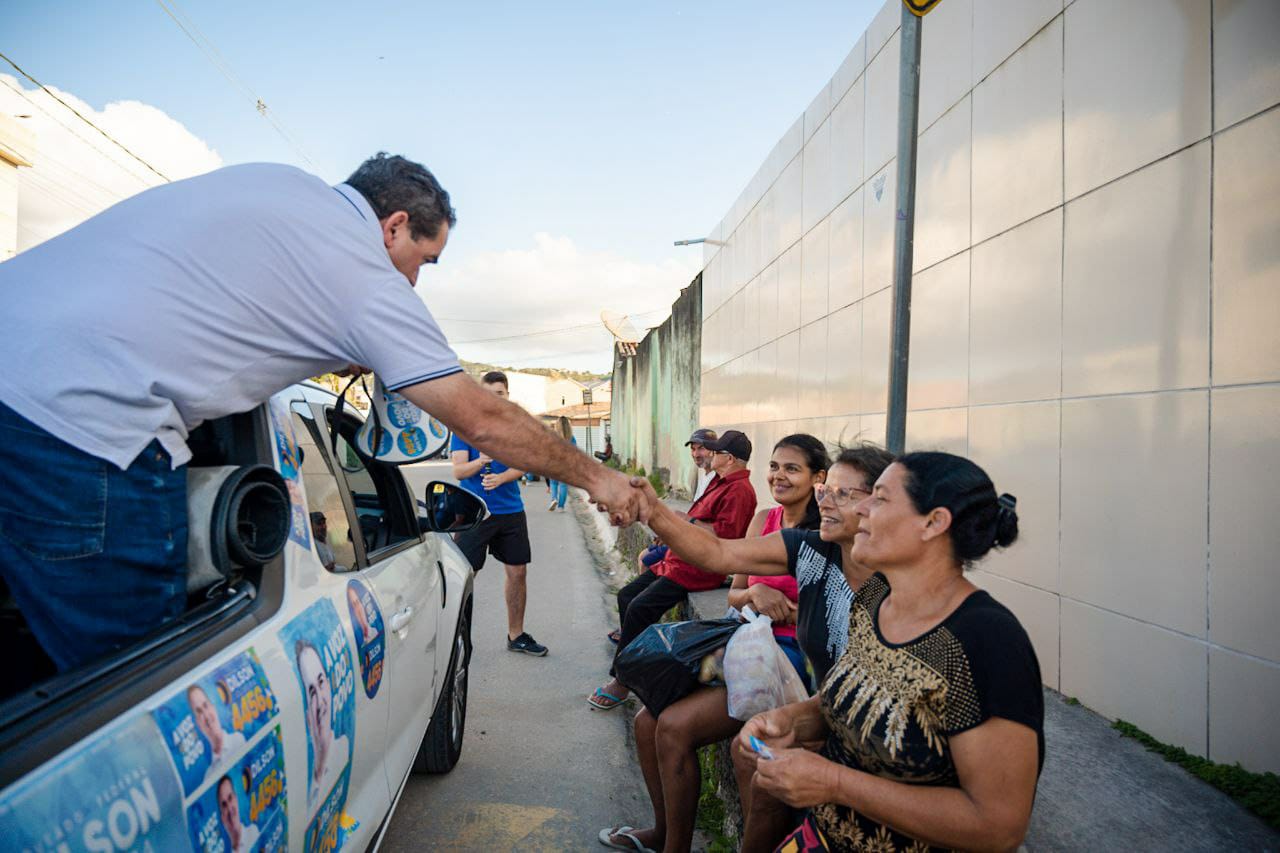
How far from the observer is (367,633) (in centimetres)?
211

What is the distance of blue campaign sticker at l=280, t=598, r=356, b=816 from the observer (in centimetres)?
163

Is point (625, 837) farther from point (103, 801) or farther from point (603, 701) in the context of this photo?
point (103, 801)

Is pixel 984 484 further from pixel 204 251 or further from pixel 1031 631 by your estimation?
pixel 1031 631

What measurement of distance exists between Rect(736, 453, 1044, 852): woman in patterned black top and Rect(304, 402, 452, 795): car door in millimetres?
1130

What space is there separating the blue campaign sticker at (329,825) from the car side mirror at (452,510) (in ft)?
4.22

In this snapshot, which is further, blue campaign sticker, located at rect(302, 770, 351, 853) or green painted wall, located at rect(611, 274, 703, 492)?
green painted wall, located at rect(611, 274, 703, 492)

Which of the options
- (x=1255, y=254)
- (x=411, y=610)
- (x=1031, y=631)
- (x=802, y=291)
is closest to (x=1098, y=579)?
(x=1031, y=631)

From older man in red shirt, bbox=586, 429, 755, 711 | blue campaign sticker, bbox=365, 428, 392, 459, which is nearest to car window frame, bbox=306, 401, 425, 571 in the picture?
blue campaign sticker, bbox=365, 428, 392, 459

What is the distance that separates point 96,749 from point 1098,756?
9.86ft

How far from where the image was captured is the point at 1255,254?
2.52 meters

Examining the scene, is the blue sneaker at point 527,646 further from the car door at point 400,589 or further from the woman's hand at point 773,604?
the woman's hand at point 773,604

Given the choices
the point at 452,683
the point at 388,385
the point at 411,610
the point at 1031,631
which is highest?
the point at 388,385

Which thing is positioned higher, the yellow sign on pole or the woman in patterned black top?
the yellow sign on pole

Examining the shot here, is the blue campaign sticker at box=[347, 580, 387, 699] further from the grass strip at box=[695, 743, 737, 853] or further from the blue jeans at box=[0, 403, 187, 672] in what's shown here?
the grass strip at box=[695, 743, 737, 853]
